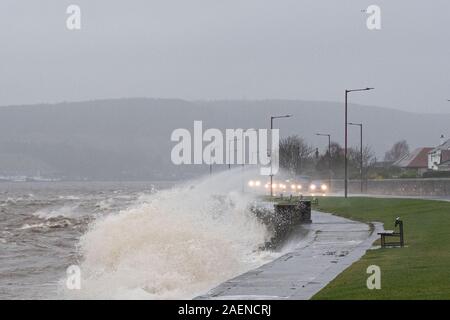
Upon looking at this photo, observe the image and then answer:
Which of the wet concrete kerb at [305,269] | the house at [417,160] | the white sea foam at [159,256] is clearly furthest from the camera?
the house at [417,160]

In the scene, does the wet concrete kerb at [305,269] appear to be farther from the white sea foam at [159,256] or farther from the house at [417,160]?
the house at [417,160]

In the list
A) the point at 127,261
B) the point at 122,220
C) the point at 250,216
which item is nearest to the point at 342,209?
the point at 250,216

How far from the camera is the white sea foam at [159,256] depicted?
21.1m

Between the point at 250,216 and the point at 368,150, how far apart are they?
142126mm

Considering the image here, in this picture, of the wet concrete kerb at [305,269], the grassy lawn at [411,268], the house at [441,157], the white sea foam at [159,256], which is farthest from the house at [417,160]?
the wet concrete kerb at [305,269]

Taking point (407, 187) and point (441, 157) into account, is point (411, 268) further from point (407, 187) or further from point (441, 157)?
point (441, 157)

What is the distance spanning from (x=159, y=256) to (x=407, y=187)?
5477 centimetres

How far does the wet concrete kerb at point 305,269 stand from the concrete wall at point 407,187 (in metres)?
35.3

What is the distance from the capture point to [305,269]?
2092 cm

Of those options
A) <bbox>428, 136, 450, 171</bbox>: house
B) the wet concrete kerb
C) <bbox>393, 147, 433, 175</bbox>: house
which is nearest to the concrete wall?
<bbox>428, 136, 450, 171</bbox>: house

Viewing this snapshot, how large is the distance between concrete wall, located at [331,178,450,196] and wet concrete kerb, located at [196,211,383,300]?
35272 millimetres

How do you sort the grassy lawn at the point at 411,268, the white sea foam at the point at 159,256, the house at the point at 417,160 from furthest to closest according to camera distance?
1. the house at the point at 417,160
2. the white sea foam at the point at 159,256
3. the grassy lawn at the point at 411,268

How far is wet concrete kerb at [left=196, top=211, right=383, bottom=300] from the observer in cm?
1667

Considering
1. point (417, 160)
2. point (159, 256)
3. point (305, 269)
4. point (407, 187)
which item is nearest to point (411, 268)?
point (305, 269)
